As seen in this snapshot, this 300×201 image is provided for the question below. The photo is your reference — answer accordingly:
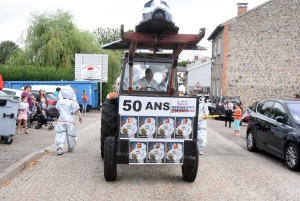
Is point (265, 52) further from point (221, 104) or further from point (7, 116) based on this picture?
point (7, 116)

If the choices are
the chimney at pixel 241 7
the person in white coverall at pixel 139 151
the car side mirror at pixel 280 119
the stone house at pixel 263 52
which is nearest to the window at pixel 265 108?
the car side mirror at pixel 280 119

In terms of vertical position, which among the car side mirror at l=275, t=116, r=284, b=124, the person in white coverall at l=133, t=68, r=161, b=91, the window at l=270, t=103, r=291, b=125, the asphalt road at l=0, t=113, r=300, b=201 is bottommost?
the asphalt road at l=0, t=113, r=300, b=201

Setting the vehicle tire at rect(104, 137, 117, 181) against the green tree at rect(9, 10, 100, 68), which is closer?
the vehicle tire at rect(104, 137, 117, 181)

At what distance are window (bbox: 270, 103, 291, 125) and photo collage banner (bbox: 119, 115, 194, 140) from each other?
154 inches

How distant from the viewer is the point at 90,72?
32.1 m

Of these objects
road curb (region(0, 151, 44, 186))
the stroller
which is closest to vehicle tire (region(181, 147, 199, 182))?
road curb (region(0, 151, 44, 186))

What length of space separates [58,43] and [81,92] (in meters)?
6.56

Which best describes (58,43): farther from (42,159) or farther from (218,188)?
→ (218,188)

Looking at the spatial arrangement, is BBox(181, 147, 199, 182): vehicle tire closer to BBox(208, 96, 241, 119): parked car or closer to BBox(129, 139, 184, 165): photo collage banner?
BBox(129, 139, 184, 165): photo collage banner

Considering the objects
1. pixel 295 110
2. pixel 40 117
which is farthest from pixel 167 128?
pixel 40 117

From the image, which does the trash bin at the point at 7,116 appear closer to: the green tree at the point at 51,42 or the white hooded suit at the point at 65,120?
the white hooded suit at the point at 65,120

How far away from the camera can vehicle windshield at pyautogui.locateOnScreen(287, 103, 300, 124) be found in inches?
405

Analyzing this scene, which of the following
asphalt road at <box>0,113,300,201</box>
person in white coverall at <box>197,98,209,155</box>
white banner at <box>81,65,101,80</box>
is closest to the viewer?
asphalt road at <box>0,113,300,201</box>

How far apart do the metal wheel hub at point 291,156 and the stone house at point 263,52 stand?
2273cm
